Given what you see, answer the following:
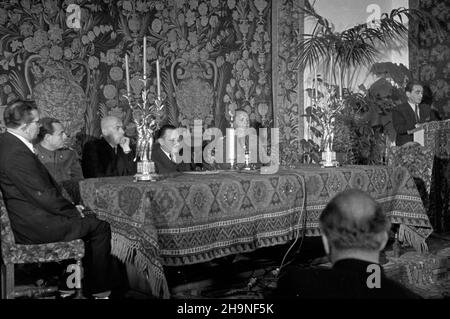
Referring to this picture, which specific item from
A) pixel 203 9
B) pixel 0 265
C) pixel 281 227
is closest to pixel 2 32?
pixel 203 9

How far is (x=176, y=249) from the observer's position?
3094 millimetres

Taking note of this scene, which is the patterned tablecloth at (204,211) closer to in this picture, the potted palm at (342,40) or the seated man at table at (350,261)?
the seated man at table at (350,261)

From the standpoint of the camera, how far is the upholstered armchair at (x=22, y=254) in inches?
109

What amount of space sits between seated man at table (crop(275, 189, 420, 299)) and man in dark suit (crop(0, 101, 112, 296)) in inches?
73.9

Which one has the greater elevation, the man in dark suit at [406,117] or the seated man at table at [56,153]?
the man in dark suit at [406,117]

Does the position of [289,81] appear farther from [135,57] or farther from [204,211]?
[204,211]

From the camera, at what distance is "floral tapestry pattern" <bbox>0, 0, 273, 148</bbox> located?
5.00 m

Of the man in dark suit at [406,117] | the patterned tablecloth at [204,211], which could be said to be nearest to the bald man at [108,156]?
the patterned tablecloth at [204,211]

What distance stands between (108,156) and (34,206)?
205cm

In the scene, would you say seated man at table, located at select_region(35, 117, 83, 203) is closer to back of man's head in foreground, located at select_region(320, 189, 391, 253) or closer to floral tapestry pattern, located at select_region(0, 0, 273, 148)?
floral tapestry pattern, located at select_region(0, 0, 273, 148)

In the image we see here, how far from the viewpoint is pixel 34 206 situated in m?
3.03

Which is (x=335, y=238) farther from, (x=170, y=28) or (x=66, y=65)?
(x=170, y=28)

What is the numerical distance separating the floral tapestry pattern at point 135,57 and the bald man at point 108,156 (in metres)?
0.38

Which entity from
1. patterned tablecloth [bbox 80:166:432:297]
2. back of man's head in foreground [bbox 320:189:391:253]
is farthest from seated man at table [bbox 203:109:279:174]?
back of man's head in foreground [bbox 320:189:391:253]
